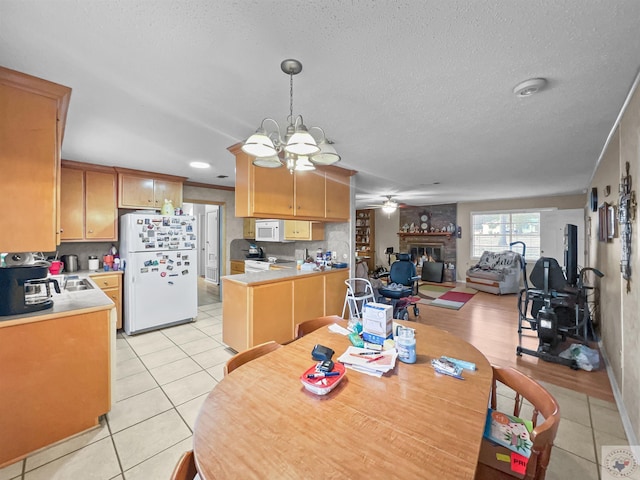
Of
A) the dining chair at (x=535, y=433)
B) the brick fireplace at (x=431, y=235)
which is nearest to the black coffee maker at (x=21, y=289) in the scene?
the dining chair at (x=535, y=433)

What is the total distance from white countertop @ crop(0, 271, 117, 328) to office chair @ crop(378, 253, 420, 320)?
3.44 m

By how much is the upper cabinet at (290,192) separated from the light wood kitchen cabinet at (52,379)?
156 centimetres

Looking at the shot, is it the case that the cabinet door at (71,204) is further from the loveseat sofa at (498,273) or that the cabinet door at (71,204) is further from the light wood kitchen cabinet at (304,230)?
the loveseat sofa at (498,273)

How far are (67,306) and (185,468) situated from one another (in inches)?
71.9

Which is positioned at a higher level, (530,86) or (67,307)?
(530,86)

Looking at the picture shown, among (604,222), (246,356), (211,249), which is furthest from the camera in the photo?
(211,249)

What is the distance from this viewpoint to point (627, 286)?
77.2 inches

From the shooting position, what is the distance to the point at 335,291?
12.7 feet

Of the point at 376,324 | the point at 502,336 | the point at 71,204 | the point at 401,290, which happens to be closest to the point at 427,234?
the point at 401,290

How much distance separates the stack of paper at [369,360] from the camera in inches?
50.0

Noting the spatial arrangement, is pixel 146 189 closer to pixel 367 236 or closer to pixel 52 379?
pixel 52 379

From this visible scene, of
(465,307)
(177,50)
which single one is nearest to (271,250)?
(465,307)

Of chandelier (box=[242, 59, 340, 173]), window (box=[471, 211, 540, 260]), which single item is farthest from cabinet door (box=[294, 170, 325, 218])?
window (box=[471, 211, 540, 260])

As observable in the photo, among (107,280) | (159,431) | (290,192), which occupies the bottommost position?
(159,431)
